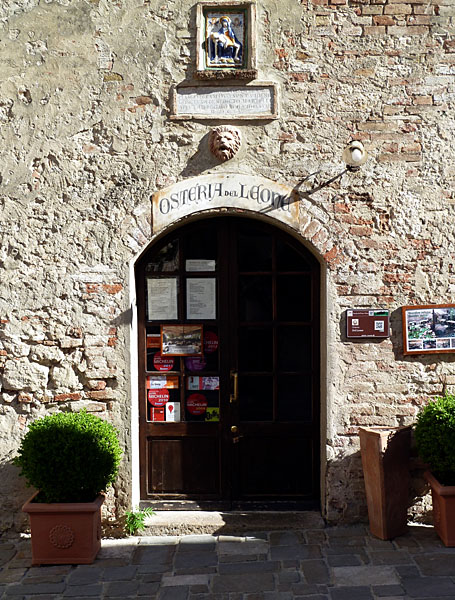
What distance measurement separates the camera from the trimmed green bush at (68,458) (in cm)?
408

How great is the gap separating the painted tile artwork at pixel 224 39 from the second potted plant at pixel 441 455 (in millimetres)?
2937

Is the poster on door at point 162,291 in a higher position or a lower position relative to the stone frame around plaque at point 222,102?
lower

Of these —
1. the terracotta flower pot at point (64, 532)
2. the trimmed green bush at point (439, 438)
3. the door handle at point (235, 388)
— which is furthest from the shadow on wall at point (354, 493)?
the terracotta flower pot at point (64, 532)

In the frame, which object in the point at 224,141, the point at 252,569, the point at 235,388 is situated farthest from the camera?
the point at 235,388

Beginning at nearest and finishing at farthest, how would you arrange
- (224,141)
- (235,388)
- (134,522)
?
(224,141), (134,522), (235,388)

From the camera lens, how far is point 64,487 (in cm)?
410

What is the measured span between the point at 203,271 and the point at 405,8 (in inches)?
97.4

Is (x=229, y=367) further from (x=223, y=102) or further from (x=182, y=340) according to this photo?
(x=223, y=102)

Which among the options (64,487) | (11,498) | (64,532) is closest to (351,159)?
(64,487)

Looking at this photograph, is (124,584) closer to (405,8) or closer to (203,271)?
(203,271)

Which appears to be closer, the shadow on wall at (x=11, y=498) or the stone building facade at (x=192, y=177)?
the stone building facade at (x=192, y=177)

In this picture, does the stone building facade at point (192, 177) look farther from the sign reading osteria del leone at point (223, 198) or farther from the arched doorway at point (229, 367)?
the arched doorway at point (229, 367)

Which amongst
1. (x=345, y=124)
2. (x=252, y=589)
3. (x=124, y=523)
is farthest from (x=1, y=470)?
(x=345, y=124)

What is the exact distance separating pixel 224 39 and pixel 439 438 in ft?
10.8
